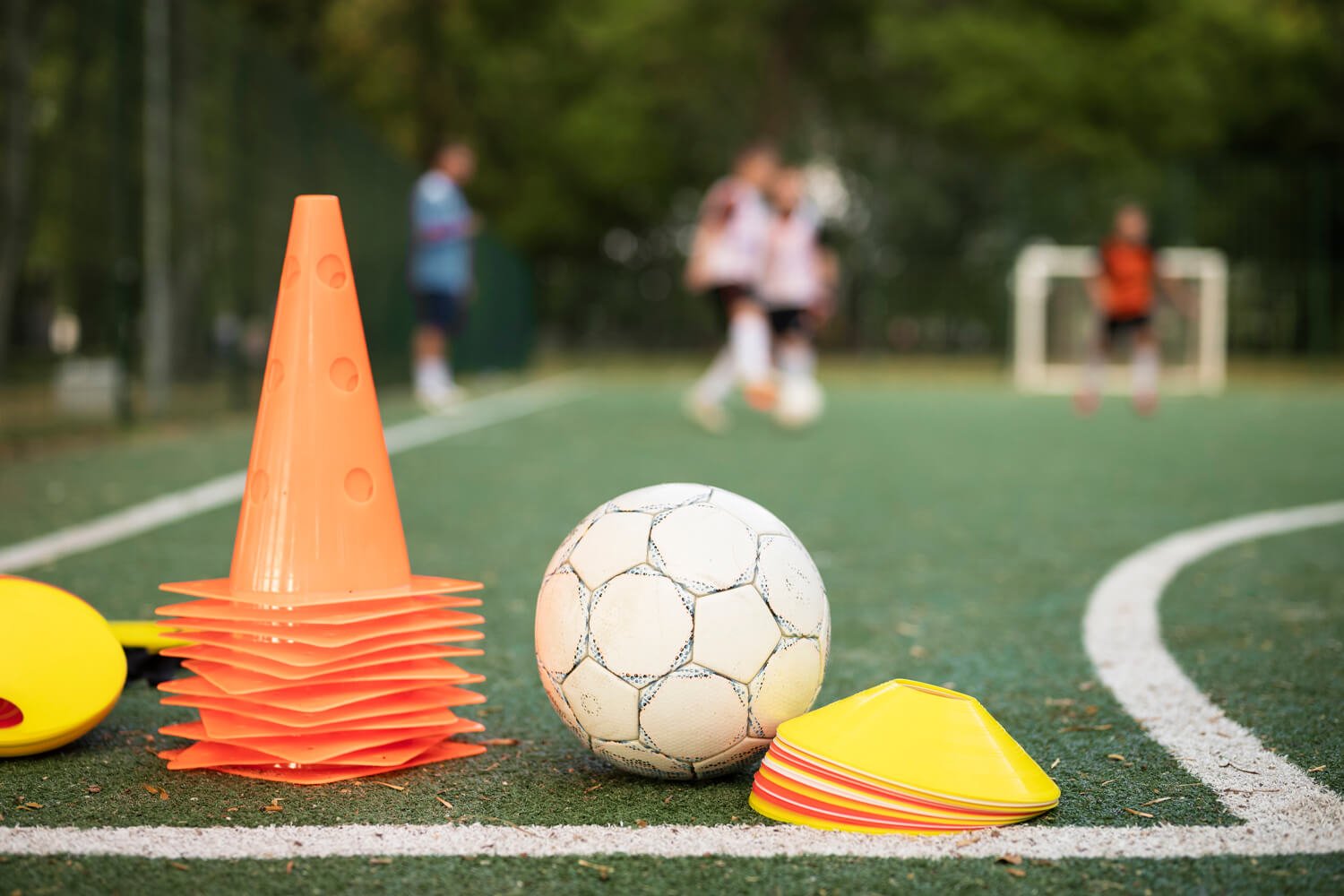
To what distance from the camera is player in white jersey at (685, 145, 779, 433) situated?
1259 cm

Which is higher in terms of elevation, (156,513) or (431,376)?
(431,376)

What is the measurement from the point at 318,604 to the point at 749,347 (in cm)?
978

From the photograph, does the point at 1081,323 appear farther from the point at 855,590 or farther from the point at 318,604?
the point at 318,604

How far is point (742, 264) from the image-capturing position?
41.5 feet

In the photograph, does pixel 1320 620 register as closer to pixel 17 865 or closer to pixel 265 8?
pixel 17 865

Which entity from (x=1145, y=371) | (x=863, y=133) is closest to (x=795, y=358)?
(x=1145, y=371)

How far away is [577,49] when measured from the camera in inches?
1679

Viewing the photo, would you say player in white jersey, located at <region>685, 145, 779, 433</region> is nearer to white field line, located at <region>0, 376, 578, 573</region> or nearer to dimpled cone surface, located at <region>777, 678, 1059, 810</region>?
white field line, located at <region>0, 376, 578, 573</region>

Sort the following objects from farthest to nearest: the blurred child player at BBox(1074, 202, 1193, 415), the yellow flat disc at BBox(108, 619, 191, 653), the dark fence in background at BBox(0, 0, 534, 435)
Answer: the blurred child player at BBox(1074, 202, 1193, 415)
the dark fence in background at BBox(0, 0, 534, 435)
the yellow flat disc at BBox(108, 619, 191, 653)

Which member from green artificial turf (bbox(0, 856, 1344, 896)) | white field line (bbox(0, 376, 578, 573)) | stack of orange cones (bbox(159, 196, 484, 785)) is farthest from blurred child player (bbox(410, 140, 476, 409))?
green artificial turf (bbox(0, 856, 1344, 896))

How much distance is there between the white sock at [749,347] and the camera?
12.6 m

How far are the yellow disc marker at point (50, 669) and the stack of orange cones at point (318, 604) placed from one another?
0.49 ft

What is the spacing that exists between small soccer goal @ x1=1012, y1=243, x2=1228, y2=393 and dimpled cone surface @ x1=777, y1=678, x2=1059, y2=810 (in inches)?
923

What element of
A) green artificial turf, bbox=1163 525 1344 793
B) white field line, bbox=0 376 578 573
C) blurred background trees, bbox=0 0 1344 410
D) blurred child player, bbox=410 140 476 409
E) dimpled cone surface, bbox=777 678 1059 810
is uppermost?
blurred background trees, bbox=0 0 1344 410
